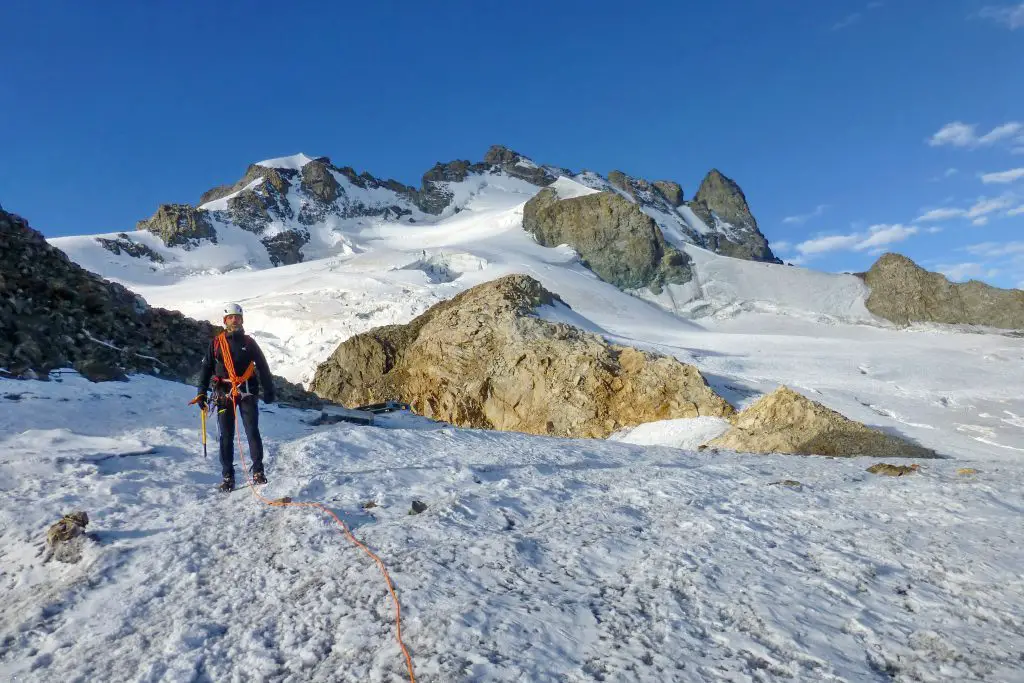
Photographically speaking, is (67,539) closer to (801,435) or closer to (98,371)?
(98,371)

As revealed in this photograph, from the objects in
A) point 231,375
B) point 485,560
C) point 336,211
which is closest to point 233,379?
point 231,375

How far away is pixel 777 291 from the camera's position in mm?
57469

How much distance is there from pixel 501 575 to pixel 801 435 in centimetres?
1096

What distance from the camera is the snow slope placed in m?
3.24

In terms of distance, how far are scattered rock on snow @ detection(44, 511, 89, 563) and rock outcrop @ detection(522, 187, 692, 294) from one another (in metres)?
61.6

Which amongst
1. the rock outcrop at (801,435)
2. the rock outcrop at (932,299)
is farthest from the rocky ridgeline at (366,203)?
the rock outcrop at (801,435)

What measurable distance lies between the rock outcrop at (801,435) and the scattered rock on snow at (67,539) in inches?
443

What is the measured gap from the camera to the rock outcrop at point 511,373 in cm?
1970

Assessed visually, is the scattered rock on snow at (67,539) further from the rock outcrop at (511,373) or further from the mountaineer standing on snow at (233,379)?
the rock outcrop at (511,373)

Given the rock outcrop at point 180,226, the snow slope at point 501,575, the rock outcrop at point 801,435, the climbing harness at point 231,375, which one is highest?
the rock outcrop at point 180,226

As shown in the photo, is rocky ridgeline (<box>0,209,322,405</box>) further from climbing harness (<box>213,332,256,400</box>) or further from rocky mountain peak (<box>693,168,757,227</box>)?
rocky mountain peak (<box>693,168,757,227</box>)

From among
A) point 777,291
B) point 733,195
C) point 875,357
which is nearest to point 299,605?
point 875,357

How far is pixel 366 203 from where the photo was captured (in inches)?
5315

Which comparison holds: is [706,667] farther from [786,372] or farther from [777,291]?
[777,291]
